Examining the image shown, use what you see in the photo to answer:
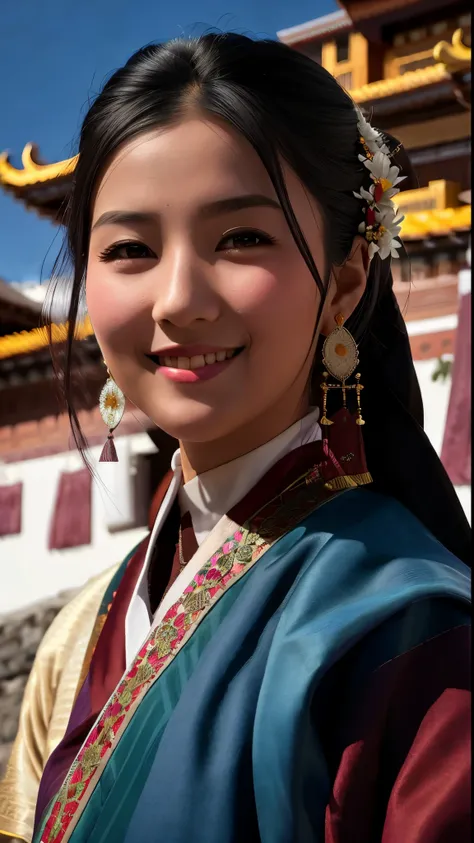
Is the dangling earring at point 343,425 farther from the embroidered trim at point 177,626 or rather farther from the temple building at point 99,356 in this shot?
the temple building at point 99,356

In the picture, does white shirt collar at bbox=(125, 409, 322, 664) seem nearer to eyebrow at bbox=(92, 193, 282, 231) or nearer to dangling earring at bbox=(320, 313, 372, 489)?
dangling earring at bbox=(320, 313, 372, 489)

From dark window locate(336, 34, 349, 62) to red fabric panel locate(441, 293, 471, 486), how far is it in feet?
12.8

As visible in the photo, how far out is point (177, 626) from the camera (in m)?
1.10

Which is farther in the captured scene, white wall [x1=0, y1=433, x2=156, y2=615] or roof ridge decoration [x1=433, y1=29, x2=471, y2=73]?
white wall [x1=0, y1=433, x2=156, y2=615]

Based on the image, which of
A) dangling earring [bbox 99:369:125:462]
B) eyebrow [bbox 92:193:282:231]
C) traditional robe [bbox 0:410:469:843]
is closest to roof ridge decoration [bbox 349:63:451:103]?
dangling earring [bbox 99:369:125:462]

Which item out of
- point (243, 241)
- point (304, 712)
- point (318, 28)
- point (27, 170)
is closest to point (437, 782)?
point (304, 712)

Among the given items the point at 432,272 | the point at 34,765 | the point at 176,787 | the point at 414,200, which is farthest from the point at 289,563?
the point at 414,200

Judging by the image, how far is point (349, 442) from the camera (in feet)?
3.76

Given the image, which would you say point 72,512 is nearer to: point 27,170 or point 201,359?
point 27,170

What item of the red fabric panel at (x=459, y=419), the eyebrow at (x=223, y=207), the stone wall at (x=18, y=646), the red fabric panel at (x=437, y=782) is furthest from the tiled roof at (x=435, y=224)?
the red fabric panel at (x=437, y=782)

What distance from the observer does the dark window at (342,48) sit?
7609 mm

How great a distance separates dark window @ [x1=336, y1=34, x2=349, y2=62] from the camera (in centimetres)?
761

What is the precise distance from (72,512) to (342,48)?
4844mm

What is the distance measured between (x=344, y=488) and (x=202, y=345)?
0.92 ft
